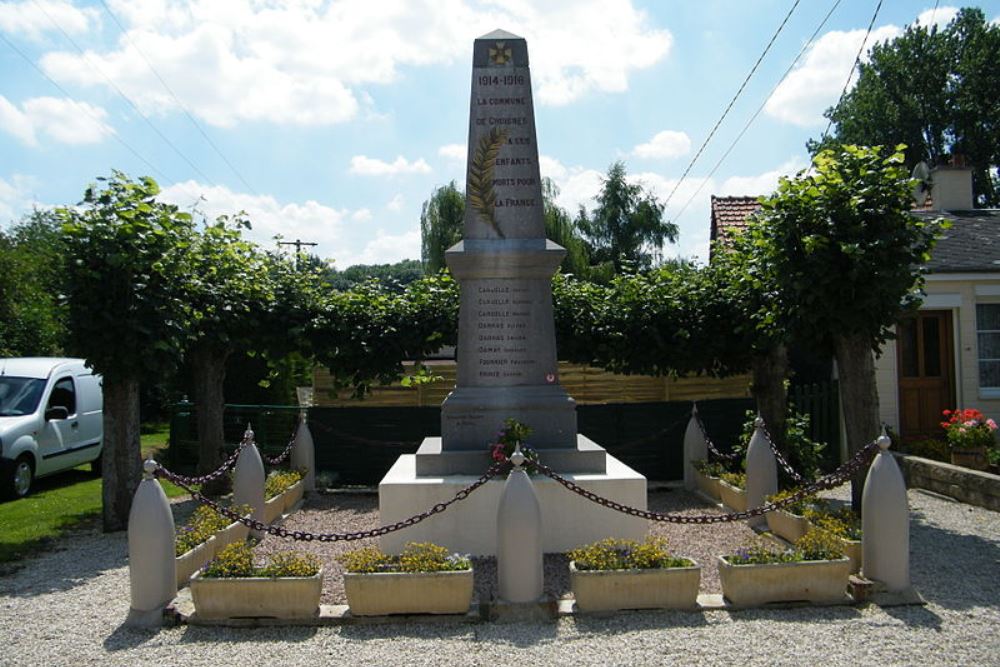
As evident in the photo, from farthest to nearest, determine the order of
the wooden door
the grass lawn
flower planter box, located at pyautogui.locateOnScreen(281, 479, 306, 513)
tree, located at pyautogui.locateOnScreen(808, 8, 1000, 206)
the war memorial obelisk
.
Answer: tree, located at pyautogui.locateOnScreen(808, 8, 1000, 206)
the wooden door
flower planter box, located at pyautogui.locateOnScreen(281, 479, 306, 513)
the grass lawn
the war memorial obelisk

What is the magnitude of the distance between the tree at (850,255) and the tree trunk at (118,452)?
7635 millimetres

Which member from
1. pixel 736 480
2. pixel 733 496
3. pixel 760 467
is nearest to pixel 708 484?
pixel 736 480

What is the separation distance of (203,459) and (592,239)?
24.5m

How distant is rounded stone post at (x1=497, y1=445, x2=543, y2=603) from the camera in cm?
594

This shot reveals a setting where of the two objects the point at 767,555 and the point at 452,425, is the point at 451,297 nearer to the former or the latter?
the point at 452,425

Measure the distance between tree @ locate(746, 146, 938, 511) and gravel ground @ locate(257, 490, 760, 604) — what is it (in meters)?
1.92

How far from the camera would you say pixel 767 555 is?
6.15m

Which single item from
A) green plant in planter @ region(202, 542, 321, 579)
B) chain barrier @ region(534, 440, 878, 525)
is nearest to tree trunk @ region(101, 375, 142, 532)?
green plant in planter @ region(202, 542, 321, 579)

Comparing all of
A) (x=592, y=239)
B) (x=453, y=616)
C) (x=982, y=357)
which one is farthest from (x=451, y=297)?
(x=592, y=239)

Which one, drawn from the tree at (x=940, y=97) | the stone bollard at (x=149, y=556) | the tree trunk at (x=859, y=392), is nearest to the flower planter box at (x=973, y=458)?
the tree trunk at (x=859, y=392)

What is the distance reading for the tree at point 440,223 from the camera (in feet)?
91.9

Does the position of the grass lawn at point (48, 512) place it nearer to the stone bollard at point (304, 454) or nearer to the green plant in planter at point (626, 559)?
the stone bollard at point (304, 454)

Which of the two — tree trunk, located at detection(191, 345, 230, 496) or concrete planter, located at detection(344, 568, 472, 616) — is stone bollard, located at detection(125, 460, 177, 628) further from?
tree trunk, located at detection(191, 345, 230, 496)

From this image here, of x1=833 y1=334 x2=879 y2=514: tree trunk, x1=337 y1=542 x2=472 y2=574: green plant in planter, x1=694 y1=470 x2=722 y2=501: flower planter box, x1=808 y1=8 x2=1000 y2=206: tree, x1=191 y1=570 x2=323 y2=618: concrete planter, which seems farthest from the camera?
x1=808 y1=8 x2=1000 y2=206: tree
